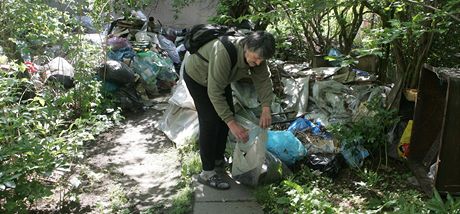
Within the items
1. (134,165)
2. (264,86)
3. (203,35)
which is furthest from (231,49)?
(134,165)

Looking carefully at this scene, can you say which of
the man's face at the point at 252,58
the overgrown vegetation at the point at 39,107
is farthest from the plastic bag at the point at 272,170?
the overgrown vegetation at the point at 39,107

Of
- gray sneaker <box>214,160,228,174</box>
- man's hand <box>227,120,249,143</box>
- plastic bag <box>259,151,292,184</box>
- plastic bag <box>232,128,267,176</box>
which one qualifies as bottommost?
gray sneaker <box>214,160,228,174</box>

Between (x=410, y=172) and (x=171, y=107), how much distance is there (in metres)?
2.75

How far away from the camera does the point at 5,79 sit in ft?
9.34

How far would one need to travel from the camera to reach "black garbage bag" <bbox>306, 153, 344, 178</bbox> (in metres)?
3.78

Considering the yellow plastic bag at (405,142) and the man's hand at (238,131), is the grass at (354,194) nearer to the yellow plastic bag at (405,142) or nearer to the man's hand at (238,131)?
the yellow plastic bag at (405,142)

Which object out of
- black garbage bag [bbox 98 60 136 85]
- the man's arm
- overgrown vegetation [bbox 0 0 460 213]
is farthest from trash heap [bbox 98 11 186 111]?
the man's arm

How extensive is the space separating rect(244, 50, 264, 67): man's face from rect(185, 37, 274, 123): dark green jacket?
0.05 m

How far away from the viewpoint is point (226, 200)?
134 inches

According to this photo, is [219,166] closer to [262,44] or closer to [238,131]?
[238,131]

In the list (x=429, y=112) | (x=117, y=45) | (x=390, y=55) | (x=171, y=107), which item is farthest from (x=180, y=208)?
(x=117, y=45)

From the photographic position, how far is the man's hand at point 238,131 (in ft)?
10.1

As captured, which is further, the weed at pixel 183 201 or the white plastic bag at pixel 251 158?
the white plastic bag at pixel 251 158

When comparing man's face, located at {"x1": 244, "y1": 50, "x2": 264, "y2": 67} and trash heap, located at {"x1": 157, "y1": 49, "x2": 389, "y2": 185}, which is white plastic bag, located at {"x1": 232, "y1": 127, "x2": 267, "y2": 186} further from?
man's face, located at {"x1": 244, "y1": 50, "x2": 264, "y2": 67}
